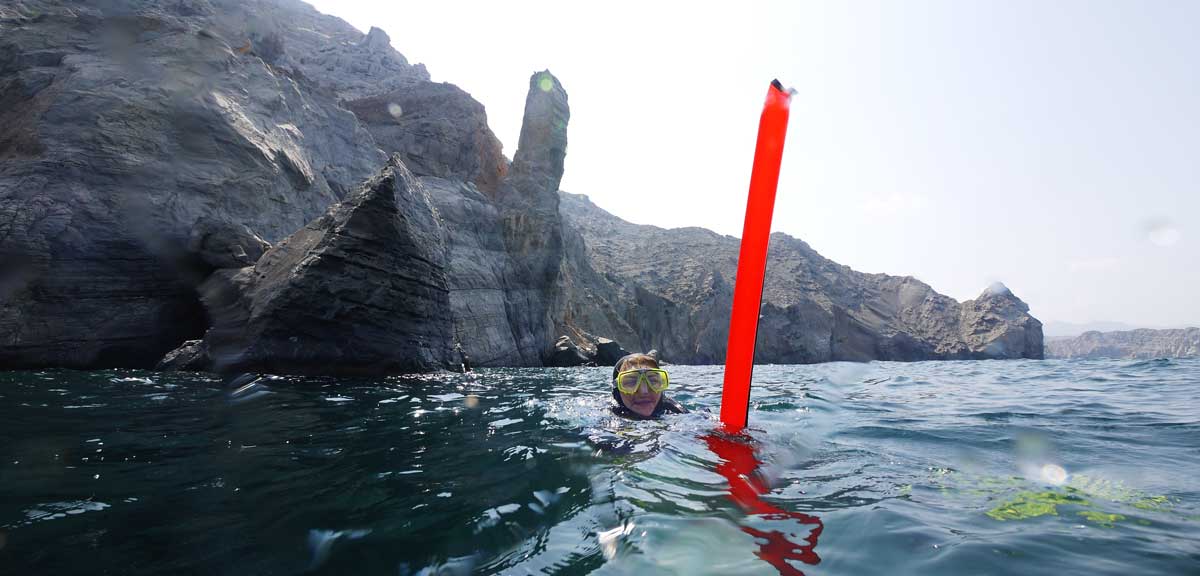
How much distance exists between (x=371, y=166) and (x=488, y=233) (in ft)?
22.6

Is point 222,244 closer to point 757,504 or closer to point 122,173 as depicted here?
point 122,173

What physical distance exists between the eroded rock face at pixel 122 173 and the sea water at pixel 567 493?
Result: 587 cm

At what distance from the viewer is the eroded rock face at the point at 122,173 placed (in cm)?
1047

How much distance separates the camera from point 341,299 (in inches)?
413

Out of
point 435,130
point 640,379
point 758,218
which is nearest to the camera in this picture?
point 758,218

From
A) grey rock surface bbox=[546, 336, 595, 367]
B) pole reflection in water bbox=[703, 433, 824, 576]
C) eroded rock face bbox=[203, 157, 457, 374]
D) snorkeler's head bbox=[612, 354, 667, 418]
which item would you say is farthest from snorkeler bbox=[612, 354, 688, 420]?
grey rock surface bbox=[546, 336, 595, 367]

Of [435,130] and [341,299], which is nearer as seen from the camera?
[341,299]

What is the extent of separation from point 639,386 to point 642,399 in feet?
0.64

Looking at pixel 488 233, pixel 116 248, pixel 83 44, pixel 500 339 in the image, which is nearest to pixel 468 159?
pixel 488 233

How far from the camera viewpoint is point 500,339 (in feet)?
78.7

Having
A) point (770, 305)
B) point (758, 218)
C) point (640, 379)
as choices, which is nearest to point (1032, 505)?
point (758, 218)

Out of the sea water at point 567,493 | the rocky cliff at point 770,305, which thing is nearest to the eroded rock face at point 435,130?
the rocky cliff at point 770,305

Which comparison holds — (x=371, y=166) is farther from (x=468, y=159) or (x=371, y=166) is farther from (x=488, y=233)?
(x=468, y=159)

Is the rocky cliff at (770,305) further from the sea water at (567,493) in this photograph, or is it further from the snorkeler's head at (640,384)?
the sea water at (567,493)
